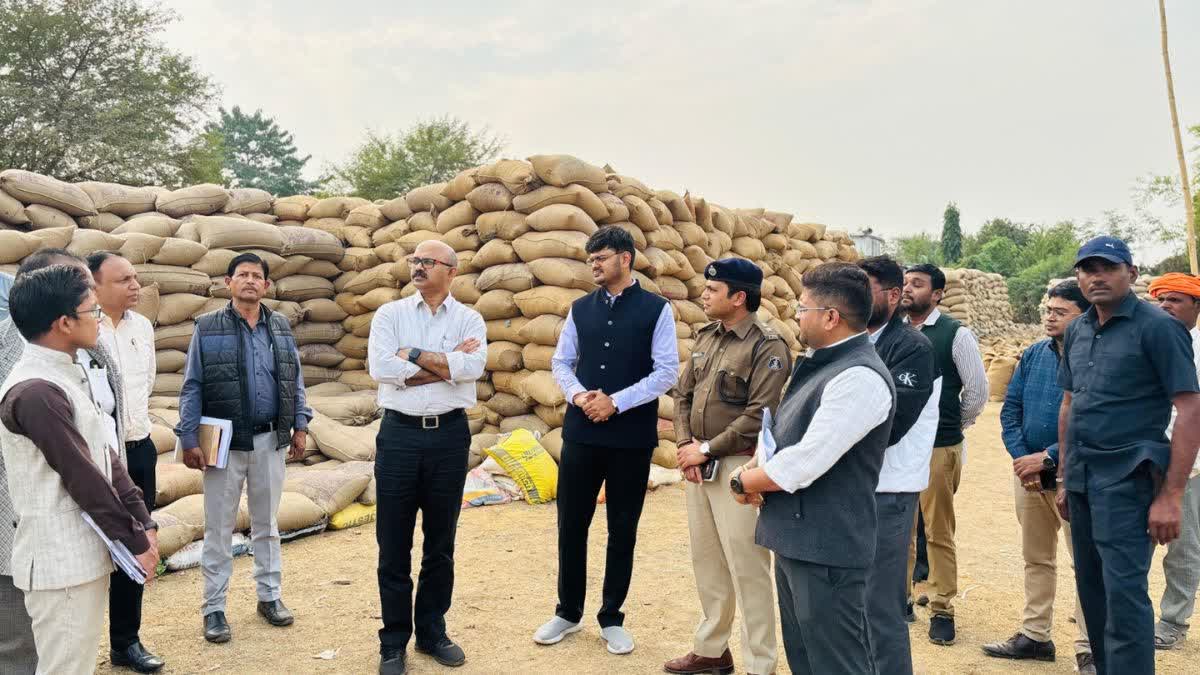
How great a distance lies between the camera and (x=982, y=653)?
3.90 m

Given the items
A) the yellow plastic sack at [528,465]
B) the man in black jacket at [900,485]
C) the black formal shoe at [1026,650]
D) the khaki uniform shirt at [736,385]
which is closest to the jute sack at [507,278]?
the yellow plastic sack at [528,465]

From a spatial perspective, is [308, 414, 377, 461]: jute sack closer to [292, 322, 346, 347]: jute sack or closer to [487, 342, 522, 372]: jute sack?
[487, 342, 522, 372]: jute sack

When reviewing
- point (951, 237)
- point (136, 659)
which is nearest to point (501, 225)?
point (136, 659)

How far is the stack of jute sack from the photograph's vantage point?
22328 mm

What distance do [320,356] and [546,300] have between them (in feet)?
9.69

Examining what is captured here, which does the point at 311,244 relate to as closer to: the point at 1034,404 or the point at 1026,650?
the point at 1034,404

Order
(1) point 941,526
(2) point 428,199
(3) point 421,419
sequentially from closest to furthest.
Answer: (3) point 421,419 < (1) point 941,526 < (2) point 428,199

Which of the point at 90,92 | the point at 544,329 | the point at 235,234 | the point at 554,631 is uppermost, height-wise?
the point at 90,92

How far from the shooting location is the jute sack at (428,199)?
8336 mm

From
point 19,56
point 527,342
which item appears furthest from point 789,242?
point 19,56

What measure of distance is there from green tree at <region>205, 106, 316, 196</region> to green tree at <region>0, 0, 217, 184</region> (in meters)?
25.3

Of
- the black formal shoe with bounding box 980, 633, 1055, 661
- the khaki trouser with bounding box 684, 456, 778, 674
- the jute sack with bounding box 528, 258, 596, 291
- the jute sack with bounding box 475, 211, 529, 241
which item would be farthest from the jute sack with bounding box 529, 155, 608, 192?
the black formal shoe with bounding box 980, 633, 1055, 661

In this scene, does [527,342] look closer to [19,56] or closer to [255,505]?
[255,505]

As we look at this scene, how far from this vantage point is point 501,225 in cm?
753
